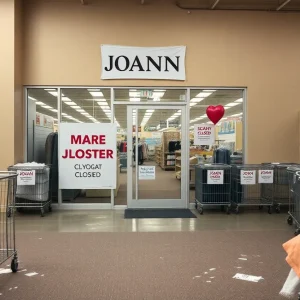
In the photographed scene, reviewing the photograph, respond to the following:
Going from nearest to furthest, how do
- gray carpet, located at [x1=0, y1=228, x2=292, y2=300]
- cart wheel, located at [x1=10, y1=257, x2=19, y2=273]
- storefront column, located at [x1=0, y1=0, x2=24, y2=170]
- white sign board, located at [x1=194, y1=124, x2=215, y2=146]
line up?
1. gray carpet, located at [x1=0, y1=228, x2=292, y2=300]
2. cart wheel, located at [x1=10, y1=257, x2=19, y2=273]
3. storefront column, located at [x1=0, y1=0, x2=24, y2=170]
4. white sign board, located at [x1=194, y1=124, x2=215, y2=146]

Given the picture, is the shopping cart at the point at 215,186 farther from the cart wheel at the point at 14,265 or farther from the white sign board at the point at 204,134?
the cart wheel at the point at 14,265

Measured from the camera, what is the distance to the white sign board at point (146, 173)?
7211 millimetres

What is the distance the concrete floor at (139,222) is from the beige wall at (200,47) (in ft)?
4.96

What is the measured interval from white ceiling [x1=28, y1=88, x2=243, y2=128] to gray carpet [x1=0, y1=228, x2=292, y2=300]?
2822 mm

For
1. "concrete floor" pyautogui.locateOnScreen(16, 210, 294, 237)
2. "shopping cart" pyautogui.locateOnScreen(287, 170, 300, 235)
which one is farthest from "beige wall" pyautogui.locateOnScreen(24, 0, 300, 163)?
"shopping cart" pyautogui.locateOnScreen(287, 170, 300, 235)

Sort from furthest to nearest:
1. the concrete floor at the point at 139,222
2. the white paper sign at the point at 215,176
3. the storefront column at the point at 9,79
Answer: the white paper sign at the point at 215,176, the storefront column at the point at 9,79, the concrete floor at the point at 139,222

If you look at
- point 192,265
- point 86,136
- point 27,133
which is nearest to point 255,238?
point 192,265

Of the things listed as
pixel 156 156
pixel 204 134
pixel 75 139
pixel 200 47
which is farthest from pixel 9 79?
pixel 204 134

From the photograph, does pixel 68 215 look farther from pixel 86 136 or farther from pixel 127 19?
pixel 127 19

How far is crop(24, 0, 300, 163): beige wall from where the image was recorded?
7086 mm

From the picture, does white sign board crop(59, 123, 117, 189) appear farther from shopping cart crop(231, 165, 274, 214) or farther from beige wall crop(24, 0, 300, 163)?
shopping cart crop(231, 165, 274, 214)

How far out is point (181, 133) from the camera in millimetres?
7352

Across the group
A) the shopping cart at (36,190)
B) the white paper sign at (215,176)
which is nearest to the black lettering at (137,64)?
the white paper sign at (215,176)

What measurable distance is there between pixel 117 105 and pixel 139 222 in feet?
8.43
